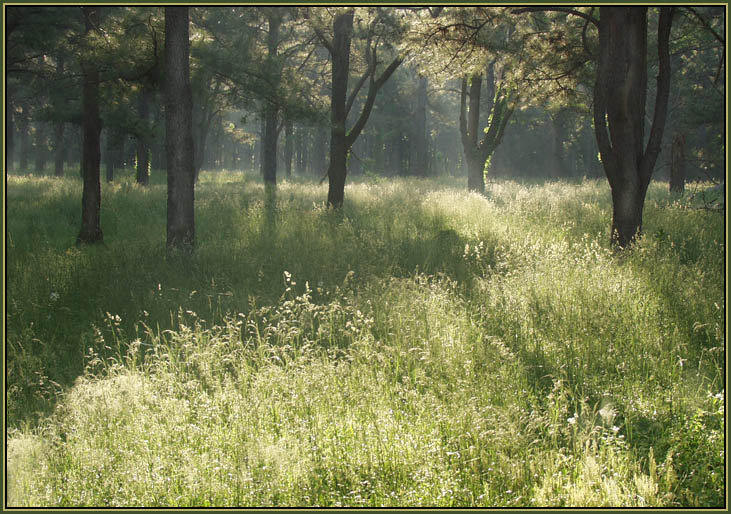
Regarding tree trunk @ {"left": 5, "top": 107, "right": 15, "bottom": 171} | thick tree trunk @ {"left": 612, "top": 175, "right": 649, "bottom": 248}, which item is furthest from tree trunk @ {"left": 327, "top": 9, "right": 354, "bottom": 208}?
tree trunk @ {"left": 5, "top": 107, "right": 15, "bottom": 171}

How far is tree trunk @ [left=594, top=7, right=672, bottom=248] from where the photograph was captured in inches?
319

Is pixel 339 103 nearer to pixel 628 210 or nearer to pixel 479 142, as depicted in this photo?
pixel 628 210

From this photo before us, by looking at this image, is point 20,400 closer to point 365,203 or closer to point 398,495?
point 398,495

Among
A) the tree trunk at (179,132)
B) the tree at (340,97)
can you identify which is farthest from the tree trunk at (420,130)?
the tree trunk at (179,132)

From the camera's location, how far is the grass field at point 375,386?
3.10 metres

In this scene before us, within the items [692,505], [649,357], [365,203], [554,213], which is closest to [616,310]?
[649,357]

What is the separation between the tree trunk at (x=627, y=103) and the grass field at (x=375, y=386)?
2.65ft

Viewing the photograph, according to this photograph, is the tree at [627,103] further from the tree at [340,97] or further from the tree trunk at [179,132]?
the tree at [340,97]

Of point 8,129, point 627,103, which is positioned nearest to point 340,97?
point 627,103

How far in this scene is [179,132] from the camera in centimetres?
906

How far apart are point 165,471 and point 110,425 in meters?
0.78

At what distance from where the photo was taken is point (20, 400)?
15.2ft

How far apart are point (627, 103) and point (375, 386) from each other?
659 cm

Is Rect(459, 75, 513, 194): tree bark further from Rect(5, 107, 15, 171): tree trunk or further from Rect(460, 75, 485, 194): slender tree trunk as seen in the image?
Rect(5, 107, 15, 171): tree trunk
